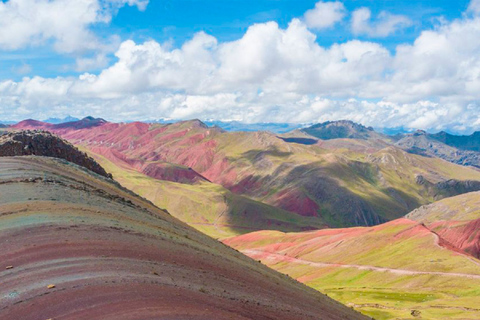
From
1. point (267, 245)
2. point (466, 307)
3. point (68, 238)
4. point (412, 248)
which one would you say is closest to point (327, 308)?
point (68, 238)

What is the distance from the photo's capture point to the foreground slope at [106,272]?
20359 millimetres

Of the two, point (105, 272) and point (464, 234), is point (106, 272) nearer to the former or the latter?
point (105, 272)

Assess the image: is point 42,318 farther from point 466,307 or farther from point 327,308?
point 466,307

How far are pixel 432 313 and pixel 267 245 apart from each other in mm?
119449

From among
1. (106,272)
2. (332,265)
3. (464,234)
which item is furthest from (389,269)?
(106,272)

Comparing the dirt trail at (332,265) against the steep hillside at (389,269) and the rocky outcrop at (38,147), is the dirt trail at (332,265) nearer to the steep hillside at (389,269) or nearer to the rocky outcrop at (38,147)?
the steep hillside at (389,269)

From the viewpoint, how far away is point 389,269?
104938 millimetres

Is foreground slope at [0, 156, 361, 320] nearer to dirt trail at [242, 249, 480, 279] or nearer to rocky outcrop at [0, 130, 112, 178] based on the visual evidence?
rocky outcrop at [0, 130, 112, 178]

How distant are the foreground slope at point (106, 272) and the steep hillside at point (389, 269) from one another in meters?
32.8

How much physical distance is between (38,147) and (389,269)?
9108 centimetres

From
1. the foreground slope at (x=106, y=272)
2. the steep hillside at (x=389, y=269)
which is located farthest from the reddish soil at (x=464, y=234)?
the foreground slope at (x=106, y=272)

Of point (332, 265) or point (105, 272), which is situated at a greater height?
point (105, 272)

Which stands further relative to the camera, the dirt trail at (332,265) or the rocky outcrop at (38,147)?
the dirt trail at (332,265)

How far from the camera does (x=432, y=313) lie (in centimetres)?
6059
